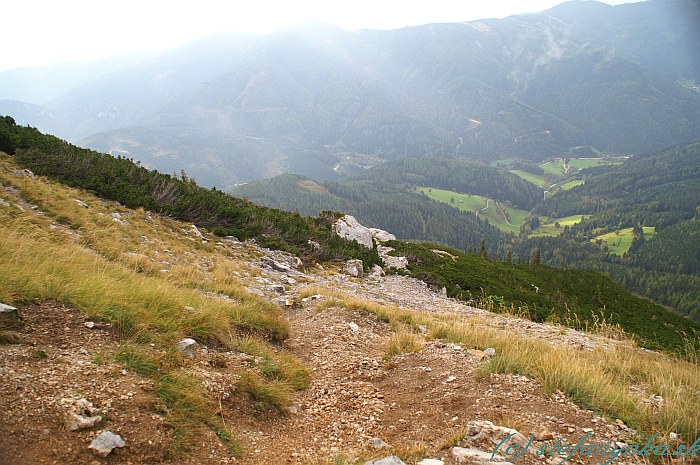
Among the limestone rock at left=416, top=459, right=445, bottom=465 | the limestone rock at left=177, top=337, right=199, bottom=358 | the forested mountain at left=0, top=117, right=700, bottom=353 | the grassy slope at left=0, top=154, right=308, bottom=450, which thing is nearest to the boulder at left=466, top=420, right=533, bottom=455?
the limestone rock at left=416, top=459, right=445, bottom=465

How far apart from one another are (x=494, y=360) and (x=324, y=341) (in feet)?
12.5

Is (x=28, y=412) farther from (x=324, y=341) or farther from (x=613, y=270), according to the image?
(x=613, y=270)

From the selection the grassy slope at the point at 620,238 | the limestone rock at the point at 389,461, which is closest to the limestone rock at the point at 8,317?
the limestone rock at the point at 389,461

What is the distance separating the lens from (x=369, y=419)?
5.13m

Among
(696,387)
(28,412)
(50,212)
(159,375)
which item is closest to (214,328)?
(159,375)

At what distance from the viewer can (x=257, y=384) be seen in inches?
211

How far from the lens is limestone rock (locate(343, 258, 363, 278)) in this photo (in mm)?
21547

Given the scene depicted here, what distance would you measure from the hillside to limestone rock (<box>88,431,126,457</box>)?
6 cm

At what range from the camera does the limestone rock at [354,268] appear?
2155 cm

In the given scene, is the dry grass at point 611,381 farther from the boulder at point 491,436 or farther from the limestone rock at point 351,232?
the limestone rock at point 351,232

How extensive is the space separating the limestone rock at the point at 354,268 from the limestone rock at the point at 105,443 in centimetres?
1798

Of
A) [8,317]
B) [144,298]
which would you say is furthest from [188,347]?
[8,317]

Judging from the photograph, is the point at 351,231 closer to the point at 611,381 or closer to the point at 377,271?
the point at 377,271

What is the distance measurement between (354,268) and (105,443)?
1861cm
